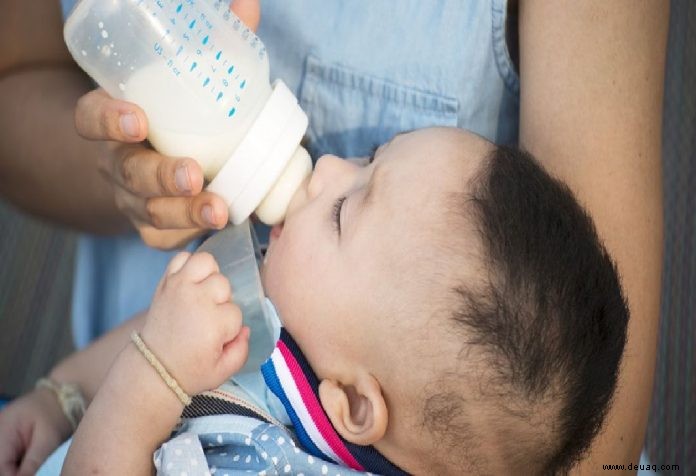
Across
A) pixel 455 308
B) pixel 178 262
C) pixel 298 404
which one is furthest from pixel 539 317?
pixel 178 262

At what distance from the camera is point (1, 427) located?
40.3 inches

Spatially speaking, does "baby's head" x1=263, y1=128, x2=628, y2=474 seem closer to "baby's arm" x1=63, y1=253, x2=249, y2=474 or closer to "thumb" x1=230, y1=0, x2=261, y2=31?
"baby's arm" x1=63, y1=253, x2=249, y2=474

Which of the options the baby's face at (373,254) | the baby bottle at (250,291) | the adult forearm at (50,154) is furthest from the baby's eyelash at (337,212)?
the adult forearm at (50,154)

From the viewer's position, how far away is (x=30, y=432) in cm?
104

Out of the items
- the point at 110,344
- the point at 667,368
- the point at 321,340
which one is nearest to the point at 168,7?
the point at 321,340

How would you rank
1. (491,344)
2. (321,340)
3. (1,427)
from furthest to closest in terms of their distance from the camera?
(1,427) → (321,340) → (491,344)

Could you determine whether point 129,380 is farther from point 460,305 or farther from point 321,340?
point 460,305

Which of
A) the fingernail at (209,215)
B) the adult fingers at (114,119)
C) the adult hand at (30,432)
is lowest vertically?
the adult hand at (30,432)

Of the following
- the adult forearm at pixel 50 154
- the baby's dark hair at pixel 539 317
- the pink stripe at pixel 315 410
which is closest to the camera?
the baby's dark hair at pixel 539 317

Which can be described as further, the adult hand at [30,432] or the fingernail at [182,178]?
the adult hand at [30,432]

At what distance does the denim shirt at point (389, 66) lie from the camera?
0.96m

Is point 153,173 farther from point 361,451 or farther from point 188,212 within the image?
point 361,451

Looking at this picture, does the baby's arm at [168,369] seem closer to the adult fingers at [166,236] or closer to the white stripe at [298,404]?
the white stripe at [298,404]

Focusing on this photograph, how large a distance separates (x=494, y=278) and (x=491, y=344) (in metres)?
0.06
